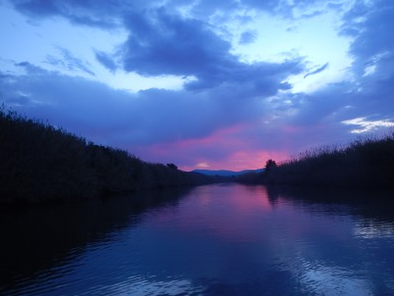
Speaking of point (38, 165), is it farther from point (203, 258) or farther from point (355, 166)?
point (355, 166)

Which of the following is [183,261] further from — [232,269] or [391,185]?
[391,185]

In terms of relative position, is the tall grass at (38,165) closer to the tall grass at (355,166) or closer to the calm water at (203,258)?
the calm water at (203,258)

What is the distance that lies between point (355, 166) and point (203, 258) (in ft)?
90.4

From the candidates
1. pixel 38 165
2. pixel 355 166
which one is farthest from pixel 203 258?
pixel 355 166

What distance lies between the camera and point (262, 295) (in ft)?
14.9

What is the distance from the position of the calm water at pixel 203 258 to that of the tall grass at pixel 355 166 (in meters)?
16.7

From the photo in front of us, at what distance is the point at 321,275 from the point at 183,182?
7540 cm

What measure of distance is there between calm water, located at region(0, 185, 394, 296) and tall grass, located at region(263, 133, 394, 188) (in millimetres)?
16675

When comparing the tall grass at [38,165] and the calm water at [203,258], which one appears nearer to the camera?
the calm water at [203,258]

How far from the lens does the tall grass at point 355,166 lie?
86.6 feet

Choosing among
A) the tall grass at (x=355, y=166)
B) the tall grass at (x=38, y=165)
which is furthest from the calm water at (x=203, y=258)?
the tall grass at (x=355, y=166)

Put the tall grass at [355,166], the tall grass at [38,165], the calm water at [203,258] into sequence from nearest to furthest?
the calm water at [203,258] → the tall grass at [38,165] → the tall grass at [355,166]

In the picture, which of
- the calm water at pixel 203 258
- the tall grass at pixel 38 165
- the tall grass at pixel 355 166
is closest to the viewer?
the calm water at pixel 203 258

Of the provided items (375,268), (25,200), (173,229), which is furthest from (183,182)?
(375,268)
